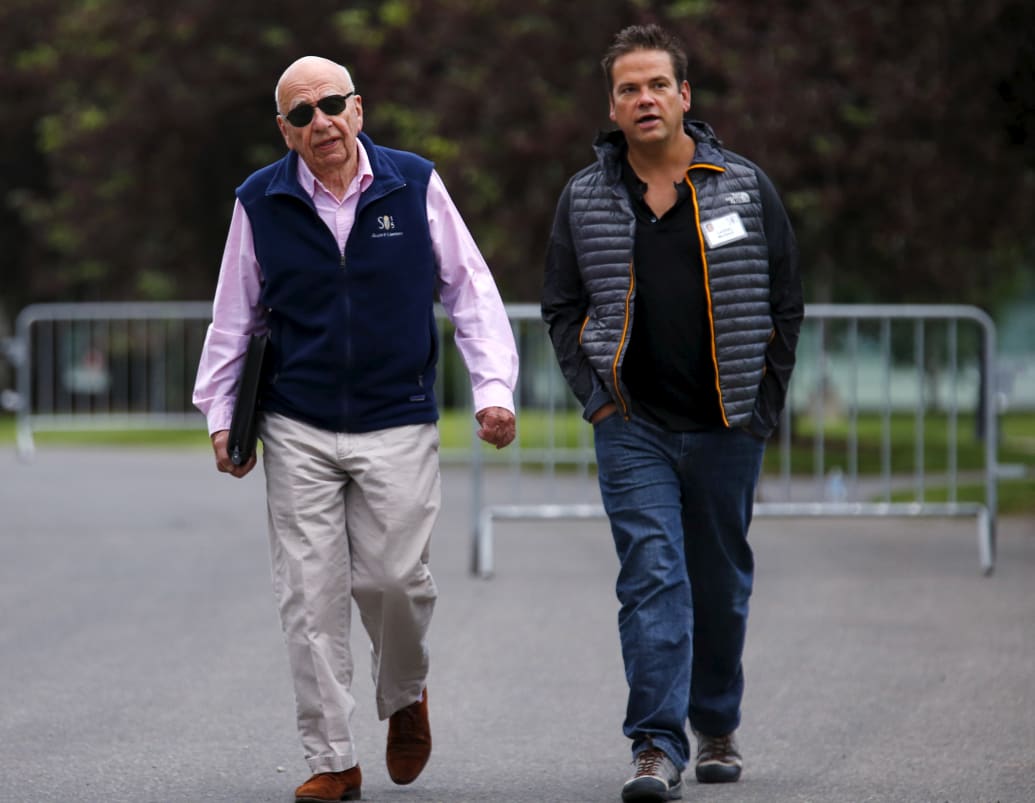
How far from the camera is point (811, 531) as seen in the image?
1327 centimetres

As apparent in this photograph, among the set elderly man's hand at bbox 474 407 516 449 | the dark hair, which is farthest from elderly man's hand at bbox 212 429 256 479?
the dark hair

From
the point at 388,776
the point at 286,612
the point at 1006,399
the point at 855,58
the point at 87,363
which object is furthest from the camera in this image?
the point at 87,363

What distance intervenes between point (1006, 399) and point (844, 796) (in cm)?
585

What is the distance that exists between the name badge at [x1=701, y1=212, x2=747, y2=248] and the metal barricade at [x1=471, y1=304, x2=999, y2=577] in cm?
548

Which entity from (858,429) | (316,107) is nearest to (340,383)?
(316,107)

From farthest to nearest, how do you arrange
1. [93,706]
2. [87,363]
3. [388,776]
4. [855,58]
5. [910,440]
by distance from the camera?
[87,363] → [855,58] → [910,440] → [93,706] → [388,776]

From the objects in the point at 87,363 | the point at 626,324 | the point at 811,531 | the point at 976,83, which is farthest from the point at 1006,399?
the point at 87,363

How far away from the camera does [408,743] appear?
18.0 feet

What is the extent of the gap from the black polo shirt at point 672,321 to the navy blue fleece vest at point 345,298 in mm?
563

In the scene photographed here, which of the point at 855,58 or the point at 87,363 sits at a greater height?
the point at 855,58

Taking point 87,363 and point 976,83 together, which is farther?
point 87,363

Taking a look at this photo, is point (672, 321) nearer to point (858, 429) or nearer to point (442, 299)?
point (442, 299)

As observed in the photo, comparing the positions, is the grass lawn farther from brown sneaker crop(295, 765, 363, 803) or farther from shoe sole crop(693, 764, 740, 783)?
brown sneaker crop(295, 765, 363, 803)

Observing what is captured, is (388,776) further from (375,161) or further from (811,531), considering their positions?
(811,531)
